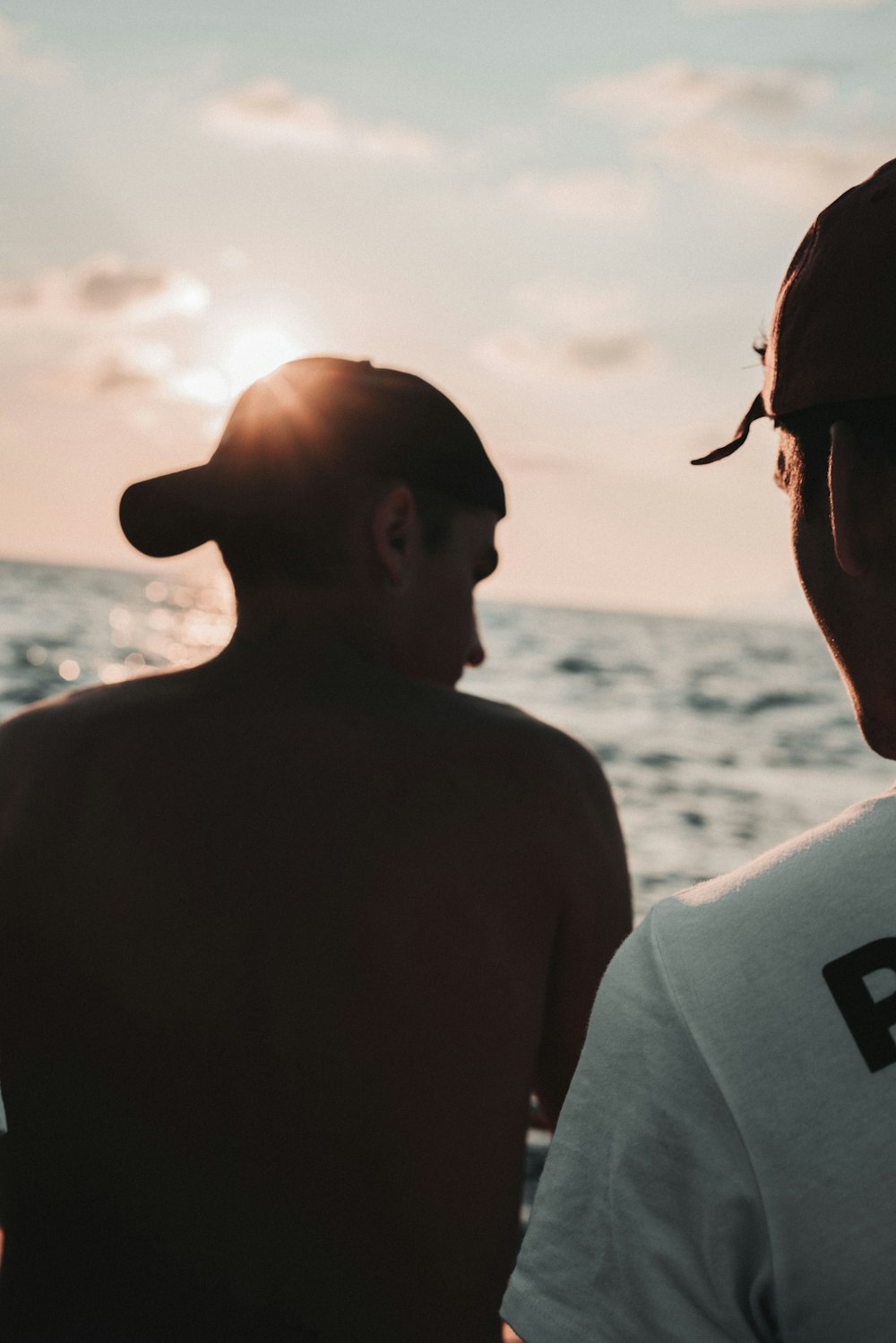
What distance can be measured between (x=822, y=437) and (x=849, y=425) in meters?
0.05

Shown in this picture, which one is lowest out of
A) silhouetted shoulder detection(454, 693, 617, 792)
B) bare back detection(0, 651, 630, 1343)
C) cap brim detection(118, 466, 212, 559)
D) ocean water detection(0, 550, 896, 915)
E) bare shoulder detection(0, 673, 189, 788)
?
ocean water detection(0, 550, 896, 915)

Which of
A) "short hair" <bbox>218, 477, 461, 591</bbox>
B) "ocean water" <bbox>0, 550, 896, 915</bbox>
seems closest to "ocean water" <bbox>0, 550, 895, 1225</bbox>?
"ocean water" <bbox>0, 550, 896, 915</bbox>

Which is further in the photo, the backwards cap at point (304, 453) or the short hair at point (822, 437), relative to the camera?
the backwards cap at point (304, 453)

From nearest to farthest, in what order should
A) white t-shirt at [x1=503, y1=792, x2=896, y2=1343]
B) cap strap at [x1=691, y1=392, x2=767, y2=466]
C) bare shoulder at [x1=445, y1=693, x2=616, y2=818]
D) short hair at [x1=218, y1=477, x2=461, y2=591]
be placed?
white t-shirt at [x1=503, y1=792, x2=896, y2=1343]
cap strap at [x1=691, y1=392, x2=767, y2=466]
bare shoulder at [x1=445, y1=693, x2=616, y2=818]
short hair at [x1=218, y1=477, x2=461, y2=591]

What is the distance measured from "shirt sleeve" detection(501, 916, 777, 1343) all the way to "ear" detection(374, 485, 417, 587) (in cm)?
117

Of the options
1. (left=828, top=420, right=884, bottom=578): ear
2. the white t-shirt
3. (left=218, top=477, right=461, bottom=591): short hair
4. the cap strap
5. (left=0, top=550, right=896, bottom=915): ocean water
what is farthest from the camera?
(left=0, top=550, right=896, bottom=915): ocean water

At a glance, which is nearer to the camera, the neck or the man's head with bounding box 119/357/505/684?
the neck

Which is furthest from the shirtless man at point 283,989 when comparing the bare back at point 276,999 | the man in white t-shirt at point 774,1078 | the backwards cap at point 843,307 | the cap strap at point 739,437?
the backwards cap at point 843,307

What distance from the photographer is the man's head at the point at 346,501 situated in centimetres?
193

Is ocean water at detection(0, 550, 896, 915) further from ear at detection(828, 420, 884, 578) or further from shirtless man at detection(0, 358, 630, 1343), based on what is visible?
ear at detection(828, 420, 884, 578)

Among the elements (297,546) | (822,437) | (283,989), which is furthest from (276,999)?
(822,437)

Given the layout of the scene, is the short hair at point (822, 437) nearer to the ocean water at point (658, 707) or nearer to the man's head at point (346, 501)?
the man's head at point (346, 501)

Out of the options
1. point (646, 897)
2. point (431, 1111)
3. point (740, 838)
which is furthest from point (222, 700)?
point (740, 838)

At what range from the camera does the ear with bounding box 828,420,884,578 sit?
0.90 m
